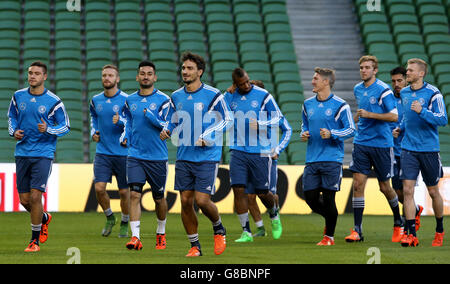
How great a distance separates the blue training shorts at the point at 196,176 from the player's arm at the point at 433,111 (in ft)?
8.86

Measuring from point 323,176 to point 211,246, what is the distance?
→ 5.57 ft

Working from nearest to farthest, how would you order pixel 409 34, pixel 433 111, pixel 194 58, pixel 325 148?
pixel 194 58
pixel 433 111
pixel 325 148
pixel 409 34

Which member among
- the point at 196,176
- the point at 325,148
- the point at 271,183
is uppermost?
the point at 325,148

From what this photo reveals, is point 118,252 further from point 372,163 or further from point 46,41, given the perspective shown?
point 46,41

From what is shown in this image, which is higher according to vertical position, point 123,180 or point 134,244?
point 123,180

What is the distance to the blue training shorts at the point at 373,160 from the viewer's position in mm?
11281

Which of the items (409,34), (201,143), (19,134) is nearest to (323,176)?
(201,143)

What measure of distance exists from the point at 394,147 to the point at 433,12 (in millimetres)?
11723

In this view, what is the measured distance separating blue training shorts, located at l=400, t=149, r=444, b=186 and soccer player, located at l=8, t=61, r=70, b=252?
4.24 m

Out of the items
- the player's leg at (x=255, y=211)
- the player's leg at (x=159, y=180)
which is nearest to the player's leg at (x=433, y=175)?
the player's leg at (x=255, y=211)

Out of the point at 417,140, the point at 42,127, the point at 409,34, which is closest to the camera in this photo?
the point at 42,127

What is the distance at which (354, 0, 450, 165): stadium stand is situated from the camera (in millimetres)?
20875

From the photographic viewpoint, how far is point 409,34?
22141mm

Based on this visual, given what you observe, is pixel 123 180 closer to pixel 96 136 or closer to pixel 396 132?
pixel 96 136
